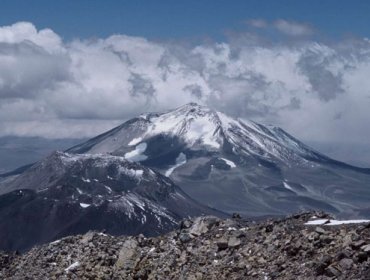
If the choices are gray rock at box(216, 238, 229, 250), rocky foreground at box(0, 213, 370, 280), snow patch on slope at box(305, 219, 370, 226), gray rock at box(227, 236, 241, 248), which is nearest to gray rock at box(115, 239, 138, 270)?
rocky foreground at box(0, 213, 370, 280)

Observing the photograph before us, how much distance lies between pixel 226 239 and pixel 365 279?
1333 centimetres

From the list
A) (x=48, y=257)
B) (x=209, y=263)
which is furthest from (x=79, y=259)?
(x=209, y=263)

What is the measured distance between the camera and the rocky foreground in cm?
3884

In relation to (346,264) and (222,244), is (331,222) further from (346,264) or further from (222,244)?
(346,264)

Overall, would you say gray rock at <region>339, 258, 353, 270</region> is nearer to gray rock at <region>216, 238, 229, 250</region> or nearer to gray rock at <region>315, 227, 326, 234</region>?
gray rock at <region>315, 227, 326, 234</region>

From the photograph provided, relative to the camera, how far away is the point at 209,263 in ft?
147

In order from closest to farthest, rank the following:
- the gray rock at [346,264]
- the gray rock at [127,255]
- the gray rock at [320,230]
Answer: the gray rock at [346,264] → the gray rock at [320,230] → the gray rock at [127,255]

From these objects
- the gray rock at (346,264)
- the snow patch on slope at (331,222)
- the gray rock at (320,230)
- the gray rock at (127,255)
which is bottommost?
the gray rock at (127,255)

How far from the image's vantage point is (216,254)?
4569 cm

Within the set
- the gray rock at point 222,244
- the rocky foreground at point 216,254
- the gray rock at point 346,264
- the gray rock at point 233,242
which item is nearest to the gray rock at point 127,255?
the rocky foreground at point 216,254

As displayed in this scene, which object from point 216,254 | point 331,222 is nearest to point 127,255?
point 216,254

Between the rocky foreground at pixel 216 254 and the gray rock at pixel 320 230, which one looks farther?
the gray rock at pixel 320 230

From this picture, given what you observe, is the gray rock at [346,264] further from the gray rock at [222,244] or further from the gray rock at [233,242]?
the gray rock at [222,244]

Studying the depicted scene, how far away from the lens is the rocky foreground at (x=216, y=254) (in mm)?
38844
